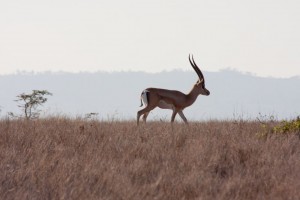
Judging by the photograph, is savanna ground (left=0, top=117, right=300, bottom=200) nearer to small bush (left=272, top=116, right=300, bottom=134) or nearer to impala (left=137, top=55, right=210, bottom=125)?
small bush (left=272, top=116, right=300, bottom=134)

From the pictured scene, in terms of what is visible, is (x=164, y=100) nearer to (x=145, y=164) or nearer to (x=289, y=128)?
(x=289, y=128)

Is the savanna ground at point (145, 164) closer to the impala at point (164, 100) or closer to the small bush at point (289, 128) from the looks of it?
the small bush at point (289, 128)

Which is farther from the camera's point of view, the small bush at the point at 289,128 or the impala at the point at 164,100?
the impala at the point at 164,100

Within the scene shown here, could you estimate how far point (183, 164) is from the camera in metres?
8.39

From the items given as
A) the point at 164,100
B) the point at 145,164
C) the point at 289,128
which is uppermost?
the point at 164,100

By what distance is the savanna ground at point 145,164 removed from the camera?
7.09m

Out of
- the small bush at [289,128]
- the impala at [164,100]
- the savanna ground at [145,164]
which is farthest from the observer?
the impala at [164,100]

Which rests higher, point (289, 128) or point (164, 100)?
point (164, 100)

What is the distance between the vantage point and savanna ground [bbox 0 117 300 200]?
279 inches

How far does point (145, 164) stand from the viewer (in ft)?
27.5

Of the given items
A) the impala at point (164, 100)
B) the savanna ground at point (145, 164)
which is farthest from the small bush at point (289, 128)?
the impala at point (164, 100)

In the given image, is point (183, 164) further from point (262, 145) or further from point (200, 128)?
point (200, 128)

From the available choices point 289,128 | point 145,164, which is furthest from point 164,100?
point 145,164

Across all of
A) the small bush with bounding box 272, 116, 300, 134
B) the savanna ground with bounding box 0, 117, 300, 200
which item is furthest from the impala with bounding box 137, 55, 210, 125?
the savanna ground with bounding box 0, 117, 300, 200
